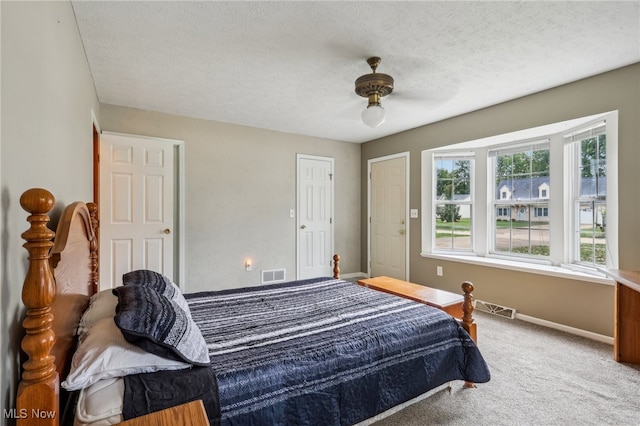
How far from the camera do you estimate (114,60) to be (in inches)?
98.2

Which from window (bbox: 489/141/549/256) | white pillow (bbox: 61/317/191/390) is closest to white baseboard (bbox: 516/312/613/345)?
window (bbox: 489/141/549/256)

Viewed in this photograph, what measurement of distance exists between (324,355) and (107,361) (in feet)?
2.92

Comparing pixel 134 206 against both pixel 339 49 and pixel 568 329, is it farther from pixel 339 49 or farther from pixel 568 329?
pixel 568 329

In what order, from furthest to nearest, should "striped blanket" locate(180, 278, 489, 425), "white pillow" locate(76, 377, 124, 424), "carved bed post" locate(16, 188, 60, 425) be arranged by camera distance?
1. "striped blanket" locate(180, 278, 489, 425)
2. "white pillow" locate(76, 377, 124, 424)
3. "carved bed post" locate(16, 188, 60, 425)

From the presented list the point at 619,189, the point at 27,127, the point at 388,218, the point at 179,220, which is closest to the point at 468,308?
the point at 619,189

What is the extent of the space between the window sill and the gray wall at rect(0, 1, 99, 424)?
3.91 metres

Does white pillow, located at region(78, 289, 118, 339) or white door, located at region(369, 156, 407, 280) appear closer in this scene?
white pillow, located at region(78, 289, 118, 339)

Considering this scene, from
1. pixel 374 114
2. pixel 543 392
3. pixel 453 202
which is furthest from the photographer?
pixel 453 202

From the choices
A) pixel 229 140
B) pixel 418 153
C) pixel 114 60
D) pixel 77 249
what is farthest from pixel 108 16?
pixel 418 153

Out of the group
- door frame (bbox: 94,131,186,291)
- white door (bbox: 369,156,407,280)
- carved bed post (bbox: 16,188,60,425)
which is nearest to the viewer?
carved bed post (bbox: 16,188,60,425)

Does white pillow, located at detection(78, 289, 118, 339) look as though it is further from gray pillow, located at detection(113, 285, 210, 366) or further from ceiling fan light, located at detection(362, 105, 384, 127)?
ceiling fan light, located at detection(362, 105, 384, 127)

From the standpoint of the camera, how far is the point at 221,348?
4.90ft

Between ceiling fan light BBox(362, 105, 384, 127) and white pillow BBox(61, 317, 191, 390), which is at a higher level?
ceiling fan light BBox(362, 105, 384, 127)

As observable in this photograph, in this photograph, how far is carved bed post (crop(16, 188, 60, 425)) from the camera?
0.80 meters
